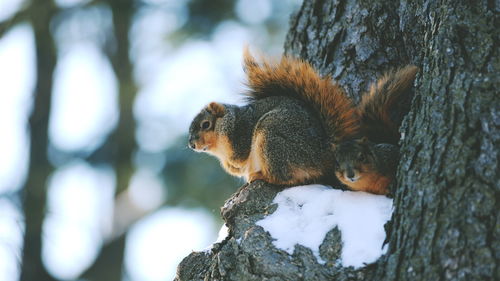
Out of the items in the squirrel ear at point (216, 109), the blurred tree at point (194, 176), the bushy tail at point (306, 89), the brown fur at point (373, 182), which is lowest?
the blurred tree at point (194, 176)

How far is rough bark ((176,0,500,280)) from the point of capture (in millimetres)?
1769

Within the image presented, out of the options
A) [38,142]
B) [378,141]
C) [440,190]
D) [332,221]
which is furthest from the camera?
[38,142]

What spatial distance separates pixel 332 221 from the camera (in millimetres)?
2246

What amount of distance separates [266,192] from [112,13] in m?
3.91

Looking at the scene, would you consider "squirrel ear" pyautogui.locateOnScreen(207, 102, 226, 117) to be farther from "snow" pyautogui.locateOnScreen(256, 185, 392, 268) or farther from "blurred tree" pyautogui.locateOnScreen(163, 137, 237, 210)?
"blurred tree" pyautogui.locateOnScreen(163, 137, 237, 210)

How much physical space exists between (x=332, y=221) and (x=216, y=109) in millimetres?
1147

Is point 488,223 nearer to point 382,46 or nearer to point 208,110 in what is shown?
point 382,46

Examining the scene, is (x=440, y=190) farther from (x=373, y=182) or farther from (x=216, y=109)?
(x=216, y=109)

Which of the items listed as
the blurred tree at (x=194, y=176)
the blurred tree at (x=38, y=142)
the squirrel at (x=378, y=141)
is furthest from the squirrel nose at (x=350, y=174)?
the blurred tree at (x=194, y=176)

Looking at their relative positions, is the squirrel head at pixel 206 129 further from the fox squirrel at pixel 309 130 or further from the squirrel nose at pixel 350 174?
the squirrel nose at pixel 350 174

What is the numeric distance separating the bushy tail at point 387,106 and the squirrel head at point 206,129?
2.69 ft

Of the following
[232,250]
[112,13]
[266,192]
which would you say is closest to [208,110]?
[266,192]

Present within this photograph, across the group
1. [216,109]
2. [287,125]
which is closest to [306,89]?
[287,125]

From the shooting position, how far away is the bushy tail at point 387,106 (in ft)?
8.16
